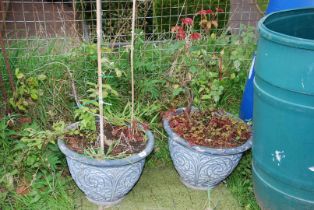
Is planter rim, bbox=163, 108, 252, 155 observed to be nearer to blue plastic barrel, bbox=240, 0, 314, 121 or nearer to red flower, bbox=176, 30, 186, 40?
blue plastic barrel, bbox=240, 0, 314, 121

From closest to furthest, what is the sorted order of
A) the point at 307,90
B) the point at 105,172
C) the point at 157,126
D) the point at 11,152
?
the point at 307,90 → the point at 105,172 → the point at 11,152 → the point at 157,126

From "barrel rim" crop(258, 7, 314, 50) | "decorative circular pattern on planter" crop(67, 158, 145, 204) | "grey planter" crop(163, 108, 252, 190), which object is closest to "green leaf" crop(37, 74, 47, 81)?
"decorative circular pattern on planter" crop(67, 158, 145, 204)

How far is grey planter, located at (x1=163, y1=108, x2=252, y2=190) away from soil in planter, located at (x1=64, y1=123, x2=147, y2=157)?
22cm

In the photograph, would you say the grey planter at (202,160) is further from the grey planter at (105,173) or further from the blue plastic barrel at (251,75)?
the blue plastic barrel at (251,75)

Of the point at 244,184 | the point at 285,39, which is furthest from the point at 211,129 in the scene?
the point at 285,39

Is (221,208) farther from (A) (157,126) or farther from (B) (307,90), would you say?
(B) (307,90)

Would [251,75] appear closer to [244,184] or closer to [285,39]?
[244,184]

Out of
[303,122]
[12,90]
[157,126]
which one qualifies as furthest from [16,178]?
[303,122]

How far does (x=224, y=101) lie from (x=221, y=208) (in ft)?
3.15

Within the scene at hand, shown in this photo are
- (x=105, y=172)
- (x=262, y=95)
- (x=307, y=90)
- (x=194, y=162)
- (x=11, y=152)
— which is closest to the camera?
(x=307, y=90)

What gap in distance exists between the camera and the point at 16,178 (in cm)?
317

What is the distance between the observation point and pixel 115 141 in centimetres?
304

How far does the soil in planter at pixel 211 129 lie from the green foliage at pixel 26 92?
101 cm

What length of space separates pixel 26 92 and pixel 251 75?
1.65 m
